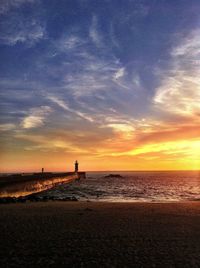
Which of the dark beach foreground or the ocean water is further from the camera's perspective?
the ocean water

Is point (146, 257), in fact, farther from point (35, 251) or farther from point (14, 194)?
point (14, 194)

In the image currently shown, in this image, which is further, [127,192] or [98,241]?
[127,192]

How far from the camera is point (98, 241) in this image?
10.4 metres

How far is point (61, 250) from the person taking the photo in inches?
364

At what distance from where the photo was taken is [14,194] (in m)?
29.9

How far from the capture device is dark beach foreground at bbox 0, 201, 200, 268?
325 inches

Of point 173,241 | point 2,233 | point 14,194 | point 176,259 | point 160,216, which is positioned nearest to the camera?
point 176,259

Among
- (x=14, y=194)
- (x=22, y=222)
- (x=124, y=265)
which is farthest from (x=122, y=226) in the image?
(x=14, y=194)

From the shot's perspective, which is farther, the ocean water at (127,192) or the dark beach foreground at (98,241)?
the ocean water at (127,192)

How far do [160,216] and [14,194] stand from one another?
17.9 meters

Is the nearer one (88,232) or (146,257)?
(146,257)

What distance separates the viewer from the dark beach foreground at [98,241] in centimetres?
827

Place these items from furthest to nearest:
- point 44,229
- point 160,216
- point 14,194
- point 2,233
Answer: point 14,194
point 160,216
point 44,229
point 2,233

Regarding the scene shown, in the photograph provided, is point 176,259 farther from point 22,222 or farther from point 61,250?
point 22,222
